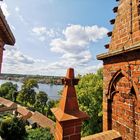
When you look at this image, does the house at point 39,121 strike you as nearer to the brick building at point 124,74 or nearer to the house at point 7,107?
the house at point 7,107

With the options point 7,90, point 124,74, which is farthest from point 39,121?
point 7,90

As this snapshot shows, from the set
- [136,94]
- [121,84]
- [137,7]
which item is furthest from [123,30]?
[136,94]

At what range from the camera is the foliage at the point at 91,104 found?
787 inches

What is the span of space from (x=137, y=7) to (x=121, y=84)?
181 cm

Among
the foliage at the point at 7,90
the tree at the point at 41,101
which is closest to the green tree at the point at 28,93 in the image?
the tree at the point at 41,101

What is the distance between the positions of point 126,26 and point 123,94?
1.63 metres

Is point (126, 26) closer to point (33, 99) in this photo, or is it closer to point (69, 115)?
point (69, 115)

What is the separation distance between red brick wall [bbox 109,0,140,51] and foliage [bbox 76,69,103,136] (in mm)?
15698

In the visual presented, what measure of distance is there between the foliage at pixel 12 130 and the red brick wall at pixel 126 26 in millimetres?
25107

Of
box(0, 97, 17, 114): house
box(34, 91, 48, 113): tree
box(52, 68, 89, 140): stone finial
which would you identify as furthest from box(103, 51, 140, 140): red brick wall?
box(0, 97, 17, 114): house

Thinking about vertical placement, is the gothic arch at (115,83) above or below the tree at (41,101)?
above

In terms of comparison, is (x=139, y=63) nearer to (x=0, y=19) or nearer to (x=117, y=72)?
(x=117, y=72)

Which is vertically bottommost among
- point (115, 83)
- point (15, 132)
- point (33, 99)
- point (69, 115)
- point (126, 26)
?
point (15, 132)

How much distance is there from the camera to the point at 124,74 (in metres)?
4.06
